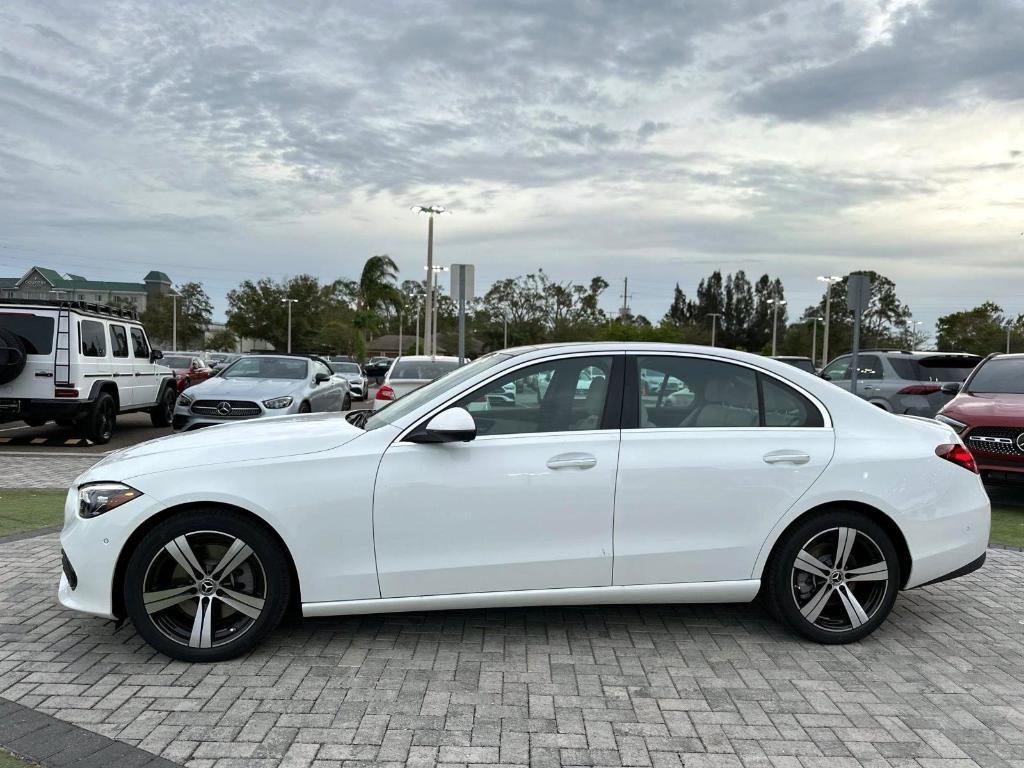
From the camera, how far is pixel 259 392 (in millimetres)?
11922

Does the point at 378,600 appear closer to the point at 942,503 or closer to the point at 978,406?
the point at 942,503

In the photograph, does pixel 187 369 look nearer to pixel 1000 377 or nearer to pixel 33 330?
pixel 33 330

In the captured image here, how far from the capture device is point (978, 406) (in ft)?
26.2

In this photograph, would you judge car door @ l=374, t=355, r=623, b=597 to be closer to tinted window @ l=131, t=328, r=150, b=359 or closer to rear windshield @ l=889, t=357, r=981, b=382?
rear windshield @ l=889, t=357, r=981, b=382

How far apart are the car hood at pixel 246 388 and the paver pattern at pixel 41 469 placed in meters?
1.74

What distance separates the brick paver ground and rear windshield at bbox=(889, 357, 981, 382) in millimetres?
9001

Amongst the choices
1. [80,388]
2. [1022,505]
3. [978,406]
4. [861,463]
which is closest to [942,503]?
[861,463]

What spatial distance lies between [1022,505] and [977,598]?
4221 mm

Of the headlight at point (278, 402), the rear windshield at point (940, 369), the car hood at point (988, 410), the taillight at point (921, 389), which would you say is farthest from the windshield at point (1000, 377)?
the headlight at point (278, 402)

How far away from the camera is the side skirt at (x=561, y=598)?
12.4 ft

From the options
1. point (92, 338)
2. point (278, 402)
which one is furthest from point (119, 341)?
point (278, 402)

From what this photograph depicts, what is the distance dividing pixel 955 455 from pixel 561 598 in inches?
89.1

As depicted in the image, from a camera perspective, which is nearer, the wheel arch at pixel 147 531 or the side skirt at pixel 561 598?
the wheel arch at pixel 147 531

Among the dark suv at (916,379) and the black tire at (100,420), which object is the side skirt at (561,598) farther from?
the black tire at (100,420)
